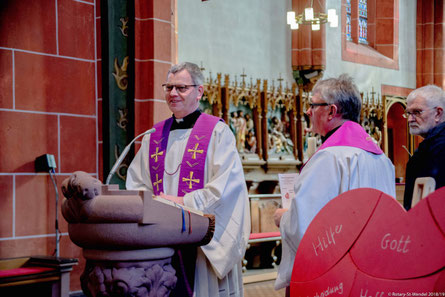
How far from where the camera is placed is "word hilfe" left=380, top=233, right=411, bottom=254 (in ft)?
3.85

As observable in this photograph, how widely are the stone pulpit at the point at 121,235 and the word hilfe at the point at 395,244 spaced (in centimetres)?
114

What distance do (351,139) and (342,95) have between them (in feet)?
0.78

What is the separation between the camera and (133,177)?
353 cm

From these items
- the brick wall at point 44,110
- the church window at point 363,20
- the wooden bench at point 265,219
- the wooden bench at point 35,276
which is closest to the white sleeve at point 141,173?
the wooden bench at point 35,276

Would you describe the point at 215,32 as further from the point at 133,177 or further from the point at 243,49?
the point at 133,177

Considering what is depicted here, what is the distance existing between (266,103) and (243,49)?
1.68 m

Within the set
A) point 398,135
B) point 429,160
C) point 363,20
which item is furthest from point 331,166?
point 363,20

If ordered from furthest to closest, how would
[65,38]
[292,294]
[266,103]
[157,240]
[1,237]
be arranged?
[266,103] → [65,38] → [1,237] → [157,240] → [292,294]

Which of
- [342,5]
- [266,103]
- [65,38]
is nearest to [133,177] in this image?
[65,38]

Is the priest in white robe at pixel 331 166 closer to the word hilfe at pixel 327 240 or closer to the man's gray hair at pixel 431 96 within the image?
the man's gray hair at pixel 431 96

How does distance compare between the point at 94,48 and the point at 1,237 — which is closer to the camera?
the point at 1,237

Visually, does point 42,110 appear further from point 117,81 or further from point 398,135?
point 398,135

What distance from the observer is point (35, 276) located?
374cm

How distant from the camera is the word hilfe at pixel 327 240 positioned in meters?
1.40
